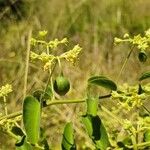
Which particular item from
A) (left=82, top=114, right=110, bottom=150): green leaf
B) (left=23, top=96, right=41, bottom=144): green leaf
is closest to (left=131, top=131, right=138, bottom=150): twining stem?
(left=82, top=114, right=110, bottom=150): green leaf

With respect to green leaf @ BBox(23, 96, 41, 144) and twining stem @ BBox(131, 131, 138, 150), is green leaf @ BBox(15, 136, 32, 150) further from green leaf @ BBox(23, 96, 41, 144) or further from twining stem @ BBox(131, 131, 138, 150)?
twining stem @ BBox(131, 131, 138, 150)

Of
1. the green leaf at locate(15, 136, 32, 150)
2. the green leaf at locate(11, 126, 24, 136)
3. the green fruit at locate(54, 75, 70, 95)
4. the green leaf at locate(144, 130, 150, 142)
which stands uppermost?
the green fruit at locate(54, 75, 70, 95)

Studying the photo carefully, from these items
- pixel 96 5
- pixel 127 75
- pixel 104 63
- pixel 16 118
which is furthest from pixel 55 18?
pixel 16 118

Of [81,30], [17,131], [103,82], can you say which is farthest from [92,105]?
[81,30]

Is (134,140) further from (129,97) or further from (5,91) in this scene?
(5,91)

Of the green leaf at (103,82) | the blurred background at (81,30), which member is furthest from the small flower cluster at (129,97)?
the blurred background at (81,30)

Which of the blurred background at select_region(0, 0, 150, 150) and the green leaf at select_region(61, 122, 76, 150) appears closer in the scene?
the green leaf at select_region(61, 122, 76, 150)
